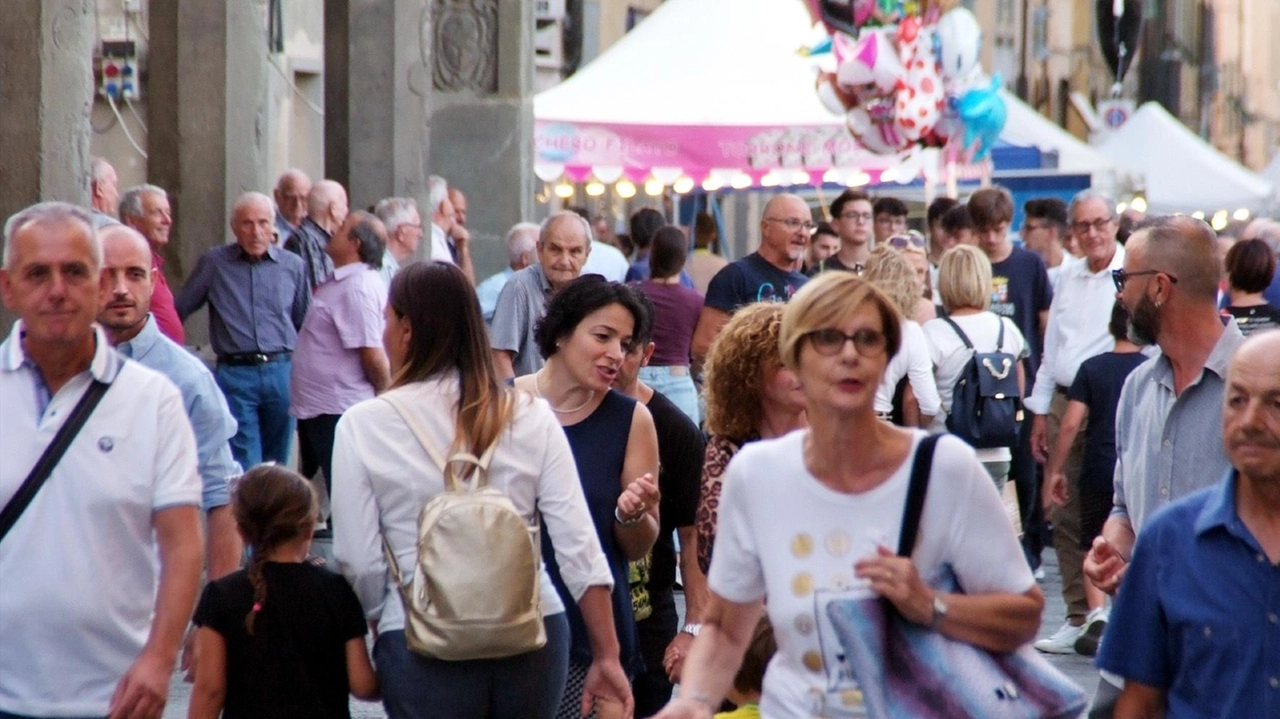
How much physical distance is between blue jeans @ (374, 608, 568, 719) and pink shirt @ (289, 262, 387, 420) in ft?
22.0

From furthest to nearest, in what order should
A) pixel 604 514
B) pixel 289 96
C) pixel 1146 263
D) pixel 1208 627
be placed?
pixel 289 96 → pixel 604 514 → pixel 1146 263 → pixel 1208 627

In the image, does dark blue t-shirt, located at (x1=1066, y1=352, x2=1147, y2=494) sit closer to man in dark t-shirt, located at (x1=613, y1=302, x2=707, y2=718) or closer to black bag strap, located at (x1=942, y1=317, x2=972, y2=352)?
black bag strap, located at (x1=942, y1=317, x2=972, y2=352)

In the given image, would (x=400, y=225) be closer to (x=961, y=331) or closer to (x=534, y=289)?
(x=534, y=289)

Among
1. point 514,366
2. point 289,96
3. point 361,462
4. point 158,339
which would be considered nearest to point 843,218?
point 514,366

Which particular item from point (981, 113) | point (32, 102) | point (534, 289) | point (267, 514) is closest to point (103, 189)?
point (32, 102)

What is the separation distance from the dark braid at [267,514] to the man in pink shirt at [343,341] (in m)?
6.38

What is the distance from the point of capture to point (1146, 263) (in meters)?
5.49

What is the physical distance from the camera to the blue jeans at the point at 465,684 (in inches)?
200

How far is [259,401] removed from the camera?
1225 cm

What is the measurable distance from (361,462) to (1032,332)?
335 inches

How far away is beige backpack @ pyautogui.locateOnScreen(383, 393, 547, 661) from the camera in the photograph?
4.97m

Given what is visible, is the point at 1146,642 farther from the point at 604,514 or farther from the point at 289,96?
the point at 289,96

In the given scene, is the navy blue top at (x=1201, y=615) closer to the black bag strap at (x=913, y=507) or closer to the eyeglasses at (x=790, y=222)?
the black bag strap at (x=913, y=507)

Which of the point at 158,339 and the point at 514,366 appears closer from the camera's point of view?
the point at 158,339
